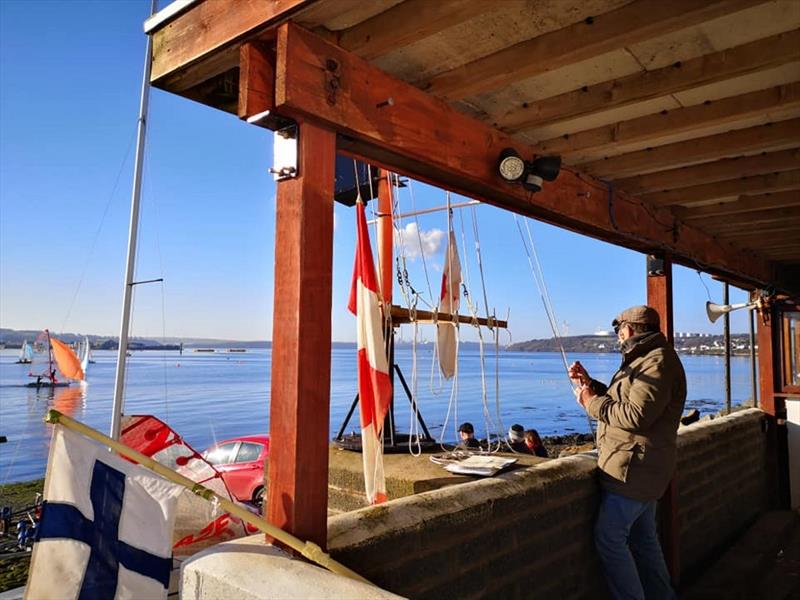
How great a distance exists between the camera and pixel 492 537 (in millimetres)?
2631

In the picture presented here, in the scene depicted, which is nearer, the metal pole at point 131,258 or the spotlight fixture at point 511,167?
the spotlight fixture at point 511,167

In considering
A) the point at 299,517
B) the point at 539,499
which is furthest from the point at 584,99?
the point at 299,517

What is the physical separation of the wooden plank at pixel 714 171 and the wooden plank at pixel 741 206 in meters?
0.66

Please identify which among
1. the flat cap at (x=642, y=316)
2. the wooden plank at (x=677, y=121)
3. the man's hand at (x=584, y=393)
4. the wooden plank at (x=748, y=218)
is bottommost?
the man's hand at (x=584, y=393)

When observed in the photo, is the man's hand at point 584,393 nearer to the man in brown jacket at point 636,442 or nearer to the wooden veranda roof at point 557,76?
the man in brown jacket at point 636,442

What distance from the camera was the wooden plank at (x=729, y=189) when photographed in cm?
388

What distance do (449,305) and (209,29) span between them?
168 inches

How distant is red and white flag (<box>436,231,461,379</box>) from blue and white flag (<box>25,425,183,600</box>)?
3787mm

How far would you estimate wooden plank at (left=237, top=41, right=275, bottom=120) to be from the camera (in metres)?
1.98

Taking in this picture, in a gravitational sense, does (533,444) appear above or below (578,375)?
below

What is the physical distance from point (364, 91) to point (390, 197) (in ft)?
14.5

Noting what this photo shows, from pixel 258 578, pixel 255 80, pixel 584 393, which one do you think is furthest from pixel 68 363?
pixel 258 578

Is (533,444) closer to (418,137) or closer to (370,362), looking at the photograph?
(370,362)

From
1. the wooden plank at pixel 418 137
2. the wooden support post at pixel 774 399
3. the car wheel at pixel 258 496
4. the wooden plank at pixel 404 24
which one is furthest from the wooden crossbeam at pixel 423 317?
the car wheel at pixel 258 496
